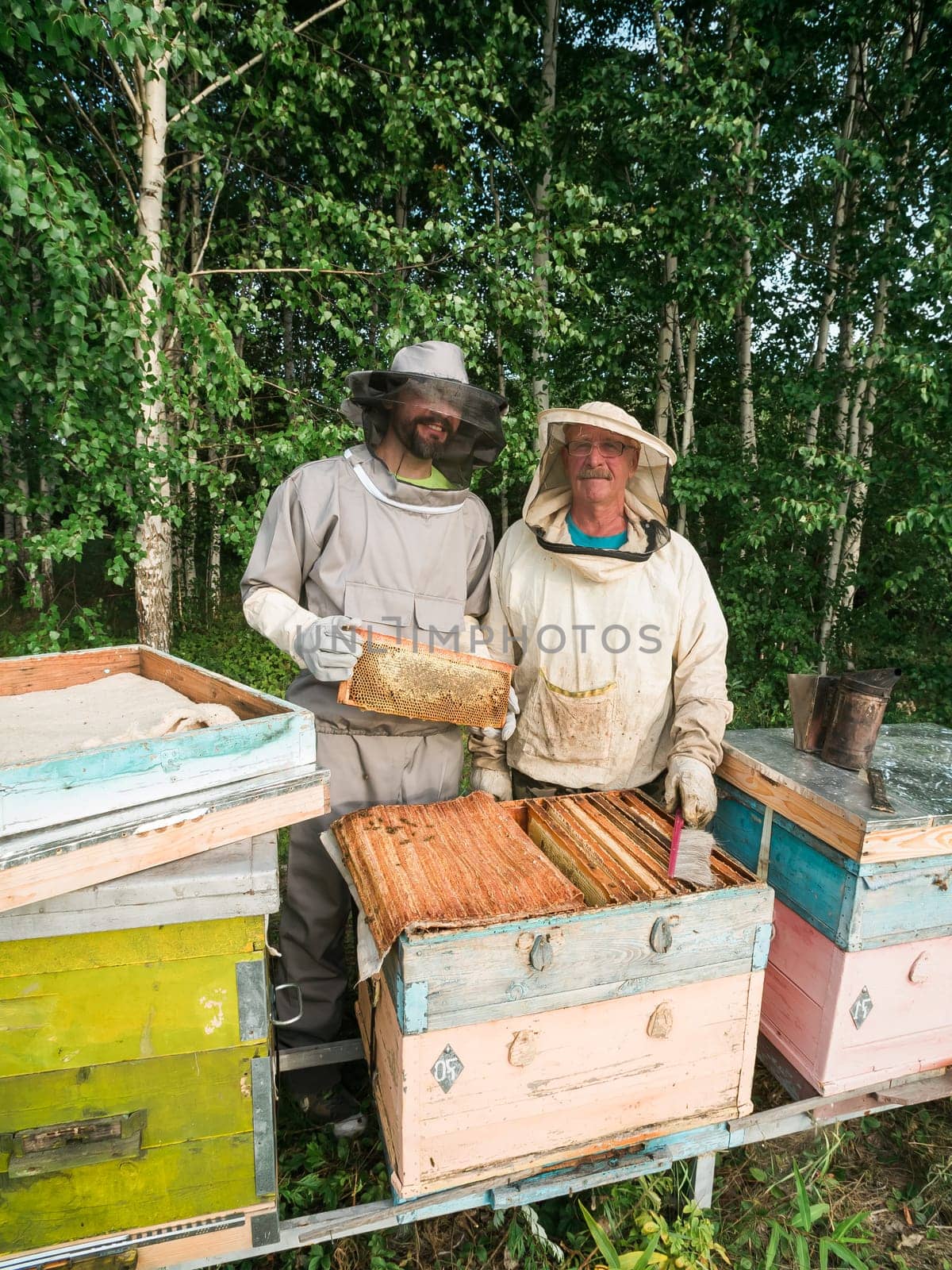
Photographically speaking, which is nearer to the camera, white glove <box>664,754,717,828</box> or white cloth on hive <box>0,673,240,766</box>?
white cloth on hive <box>0,673,240,766</box>

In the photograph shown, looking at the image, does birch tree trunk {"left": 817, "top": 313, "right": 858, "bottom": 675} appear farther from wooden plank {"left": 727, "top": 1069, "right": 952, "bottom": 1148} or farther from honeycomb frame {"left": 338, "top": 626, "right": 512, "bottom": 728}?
honeycomb frame {"left": 338, "top": 626, "right": 512, "bottom": 728}

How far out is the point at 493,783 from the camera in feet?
7.55

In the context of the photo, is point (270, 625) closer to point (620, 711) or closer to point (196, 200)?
point (620, 711)

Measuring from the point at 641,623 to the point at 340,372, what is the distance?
14.7 feet

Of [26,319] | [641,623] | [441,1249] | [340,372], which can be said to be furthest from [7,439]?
[441,1249]

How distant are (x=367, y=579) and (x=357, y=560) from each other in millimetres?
65

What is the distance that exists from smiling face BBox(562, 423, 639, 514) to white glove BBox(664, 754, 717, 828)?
2.63ft

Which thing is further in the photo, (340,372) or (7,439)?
(340,372)

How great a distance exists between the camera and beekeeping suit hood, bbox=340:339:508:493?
6.49 feet

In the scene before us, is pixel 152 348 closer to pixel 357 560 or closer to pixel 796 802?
pixel 357 560

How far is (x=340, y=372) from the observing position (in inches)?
224

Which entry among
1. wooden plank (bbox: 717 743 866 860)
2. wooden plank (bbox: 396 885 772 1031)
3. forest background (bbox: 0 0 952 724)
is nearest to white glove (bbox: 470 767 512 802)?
wooden plank (bbox: 717 743 866 860)

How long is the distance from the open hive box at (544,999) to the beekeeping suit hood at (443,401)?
3.76ft

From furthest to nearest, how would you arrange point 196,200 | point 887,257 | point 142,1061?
1. point 196,200
2. point 887,257
3. point 142,1061
